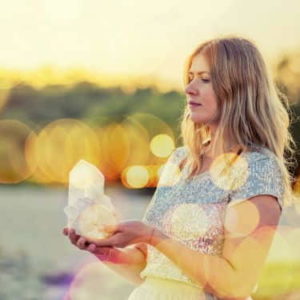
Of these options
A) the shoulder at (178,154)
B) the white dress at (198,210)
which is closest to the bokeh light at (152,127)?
the shoulder at (178,154)

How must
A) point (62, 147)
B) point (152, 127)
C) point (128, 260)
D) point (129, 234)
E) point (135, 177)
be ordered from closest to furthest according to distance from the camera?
point (129, 234)
point (128, 260)
point (135, 177)
point (152, 127)
point (62, 147)

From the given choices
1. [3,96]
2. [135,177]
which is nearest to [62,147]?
[3,96]

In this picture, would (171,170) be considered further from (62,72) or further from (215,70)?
(62,72)

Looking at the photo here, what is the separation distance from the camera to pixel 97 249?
2.12 metres

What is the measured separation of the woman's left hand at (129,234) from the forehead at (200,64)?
1.26 ft

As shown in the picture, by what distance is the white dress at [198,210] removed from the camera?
84.4 inches

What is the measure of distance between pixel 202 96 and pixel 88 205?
348 millimetres

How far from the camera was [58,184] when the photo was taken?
14898 mm

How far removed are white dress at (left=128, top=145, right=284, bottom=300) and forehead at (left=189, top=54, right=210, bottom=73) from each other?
0.66 ft

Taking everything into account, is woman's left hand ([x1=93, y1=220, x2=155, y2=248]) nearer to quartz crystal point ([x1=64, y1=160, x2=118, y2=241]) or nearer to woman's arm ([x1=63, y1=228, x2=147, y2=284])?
quartz crystal point ([x1=64, y1=160, x2=118, y2=241])

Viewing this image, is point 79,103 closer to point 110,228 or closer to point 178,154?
point 178,154

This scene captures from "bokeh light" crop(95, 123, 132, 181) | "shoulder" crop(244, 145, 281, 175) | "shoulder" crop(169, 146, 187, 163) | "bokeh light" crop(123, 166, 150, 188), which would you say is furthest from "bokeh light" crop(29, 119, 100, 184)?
"shoulder" crop(244, 145, 281, 175)

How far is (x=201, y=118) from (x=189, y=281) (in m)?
0.35

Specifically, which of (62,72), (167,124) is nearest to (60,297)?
(167,124)
